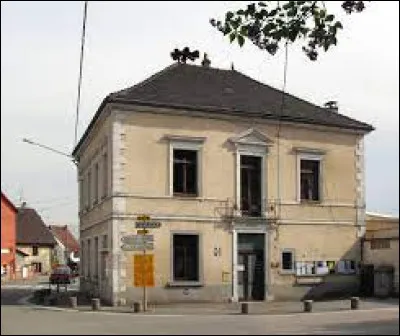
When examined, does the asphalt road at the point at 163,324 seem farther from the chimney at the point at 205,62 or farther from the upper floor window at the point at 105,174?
the chimney at the point at 205,62

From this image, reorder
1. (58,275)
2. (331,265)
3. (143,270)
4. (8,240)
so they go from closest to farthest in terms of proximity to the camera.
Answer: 1. (8,240)
2. (58,275)
3. (143,270)
4. (331,265)

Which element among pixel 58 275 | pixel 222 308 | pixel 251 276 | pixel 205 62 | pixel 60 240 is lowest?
pixel 222 308

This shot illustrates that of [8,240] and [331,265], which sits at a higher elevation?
[8,240]

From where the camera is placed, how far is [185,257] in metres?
34.0

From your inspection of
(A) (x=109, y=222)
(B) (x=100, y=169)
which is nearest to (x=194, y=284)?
(A) (x=109, y=222)

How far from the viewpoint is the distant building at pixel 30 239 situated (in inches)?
275

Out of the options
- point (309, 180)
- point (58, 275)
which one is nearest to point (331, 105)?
point (309, 180)

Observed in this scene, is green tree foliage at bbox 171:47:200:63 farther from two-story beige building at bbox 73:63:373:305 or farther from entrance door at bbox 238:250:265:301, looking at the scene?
entrance door at bbox 238:250:265:301

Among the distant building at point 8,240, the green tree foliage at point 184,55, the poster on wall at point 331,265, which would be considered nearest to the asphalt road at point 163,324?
the distant building at point 8,240

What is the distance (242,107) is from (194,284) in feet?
28.2

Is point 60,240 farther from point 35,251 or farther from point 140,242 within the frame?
point 140,242

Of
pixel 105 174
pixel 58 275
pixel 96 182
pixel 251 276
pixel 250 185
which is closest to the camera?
pixel 58 275

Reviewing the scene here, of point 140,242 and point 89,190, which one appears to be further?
point 89,190

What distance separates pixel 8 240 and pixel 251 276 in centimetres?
2978
